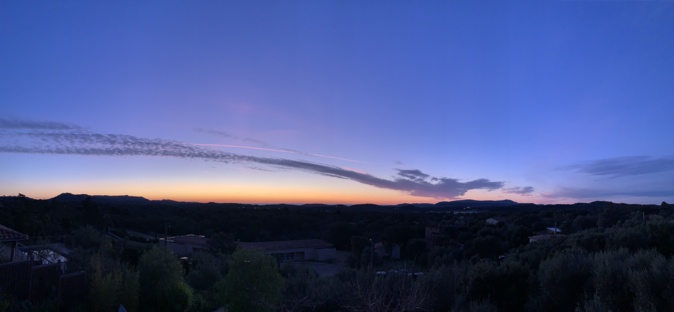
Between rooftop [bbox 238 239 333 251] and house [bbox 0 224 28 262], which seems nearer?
house [bbox 0 224 28 262]

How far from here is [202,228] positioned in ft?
179

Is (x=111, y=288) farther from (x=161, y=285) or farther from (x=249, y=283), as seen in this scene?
(x=249, y=283)

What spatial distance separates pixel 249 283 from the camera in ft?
42.7

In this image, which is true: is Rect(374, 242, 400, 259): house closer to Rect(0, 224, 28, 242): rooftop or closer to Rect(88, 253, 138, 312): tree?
Rect(0, 224, 28, 242): rooftop

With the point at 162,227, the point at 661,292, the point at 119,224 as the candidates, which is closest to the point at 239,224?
the point at 162,227

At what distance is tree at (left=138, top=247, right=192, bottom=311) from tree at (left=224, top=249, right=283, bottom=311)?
202 centimetres

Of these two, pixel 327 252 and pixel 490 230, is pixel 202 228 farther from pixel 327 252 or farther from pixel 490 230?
pixel 490 230

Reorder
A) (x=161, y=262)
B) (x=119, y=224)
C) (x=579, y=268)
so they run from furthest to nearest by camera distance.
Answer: (x=119, y=224)
(x=161, y=262)
(x=579, y=268)

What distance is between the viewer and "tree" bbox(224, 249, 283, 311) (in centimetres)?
1291

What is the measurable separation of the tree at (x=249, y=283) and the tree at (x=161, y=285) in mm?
2024

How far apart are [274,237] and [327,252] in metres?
11.9

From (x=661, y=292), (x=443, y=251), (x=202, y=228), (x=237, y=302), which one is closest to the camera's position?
(x=661, y=292)

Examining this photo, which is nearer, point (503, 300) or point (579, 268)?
point (579, 268)

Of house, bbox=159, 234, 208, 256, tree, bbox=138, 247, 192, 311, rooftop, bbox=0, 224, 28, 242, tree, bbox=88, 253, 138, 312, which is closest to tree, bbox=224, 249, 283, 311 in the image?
tree, bbox=138, 247, 192, 311
